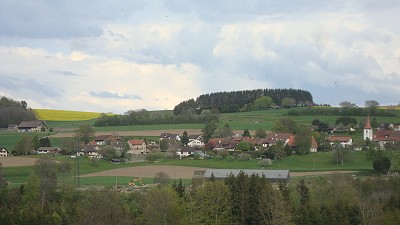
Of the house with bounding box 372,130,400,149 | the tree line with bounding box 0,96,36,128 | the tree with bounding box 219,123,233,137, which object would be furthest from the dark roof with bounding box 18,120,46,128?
the house with bounding box 372,130,400,149

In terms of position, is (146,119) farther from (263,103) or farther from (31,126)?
(263,103)

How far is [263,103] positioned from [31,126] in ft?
183

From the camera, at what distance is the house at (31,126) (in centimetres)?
11662

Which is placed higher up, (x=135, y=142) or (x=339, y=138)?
(x=339, y=138)

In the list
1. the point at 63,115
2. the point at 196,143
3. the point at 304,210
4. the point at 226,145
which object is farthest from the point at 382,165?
the point at 63,115

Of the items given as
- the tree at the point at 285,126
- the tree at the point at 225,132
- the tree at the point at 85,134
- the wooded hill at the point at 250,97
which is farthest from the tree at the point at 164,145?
the wooded hill at the point at 250,97

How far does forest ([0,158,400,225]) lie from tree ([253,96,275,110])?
318 ft

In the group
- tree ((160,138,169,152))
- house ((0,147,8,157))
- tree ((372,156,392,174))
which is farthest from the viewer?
tree ((160,138,169,152))

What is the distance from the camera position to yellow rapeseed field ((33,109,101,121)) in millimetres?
136587

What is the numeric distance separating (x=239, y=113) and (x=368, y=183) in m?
83.4

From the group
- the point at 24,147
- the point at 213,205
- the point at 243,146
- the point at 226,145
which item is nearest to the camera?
the point at 213,205

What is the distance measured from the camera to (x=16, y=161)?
263ft

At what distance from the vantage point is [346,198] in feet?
177

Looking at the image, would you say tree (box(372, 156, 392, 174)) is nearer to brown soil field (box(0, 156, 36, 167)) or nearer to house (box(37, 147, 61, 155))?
brown soil field (box(0, 156, 36, 167))
